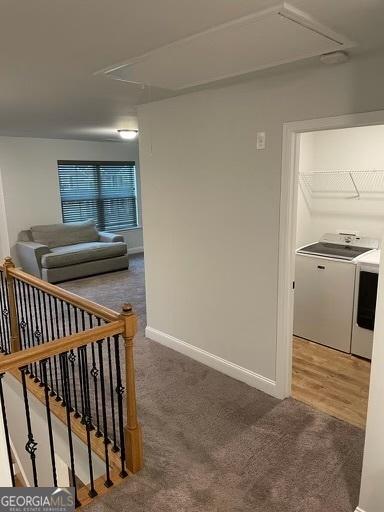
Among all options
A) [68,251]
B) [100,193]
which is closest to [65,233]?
[68,251]

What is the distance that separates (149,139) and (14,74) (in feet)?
4.35

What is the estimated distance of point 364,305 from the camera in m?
3.47

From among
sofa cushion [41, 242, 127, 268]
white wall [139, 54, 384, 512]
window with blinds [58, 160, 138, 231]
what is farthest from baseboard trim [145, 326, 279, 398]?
window with blinds [58, 160, 138, 231]

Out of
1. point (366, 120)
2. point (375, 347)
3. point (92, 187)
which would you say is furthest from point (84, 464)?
point (92, 187)

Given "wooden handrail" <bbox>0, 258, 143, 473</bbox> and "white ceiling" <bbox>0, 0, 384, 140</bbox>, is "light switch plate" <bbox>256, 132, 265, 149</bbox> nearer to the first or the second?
"white ceiling" <bbox>0, 0, 384, 140</bbox>

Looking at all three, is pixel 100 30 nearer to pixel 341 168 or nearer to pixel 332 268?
pixel 332 268

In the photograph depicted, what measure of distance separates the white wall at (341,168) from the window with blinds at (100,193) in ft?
15.9

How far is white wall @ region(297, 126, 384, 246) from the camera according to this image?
3.86 meters

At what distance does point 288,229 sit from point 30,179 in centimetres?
558

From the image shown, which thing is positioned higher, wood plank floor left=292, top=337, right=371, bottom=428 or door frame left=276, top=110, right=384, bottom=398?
door frame left=276, top=110, right=384, bottom=398

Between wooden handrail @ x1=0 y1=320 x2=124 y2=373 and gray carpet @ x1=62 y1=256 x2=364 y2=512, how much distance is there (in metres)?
0.88

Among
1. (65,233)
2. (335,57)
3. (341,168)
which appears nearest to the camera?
(335,57)

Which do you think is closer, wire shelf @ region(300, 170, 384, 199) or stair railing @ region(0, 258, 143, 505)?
stair railing @ region(0, 258, 143, 505)

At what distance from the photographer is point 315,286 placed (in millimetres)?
3826
